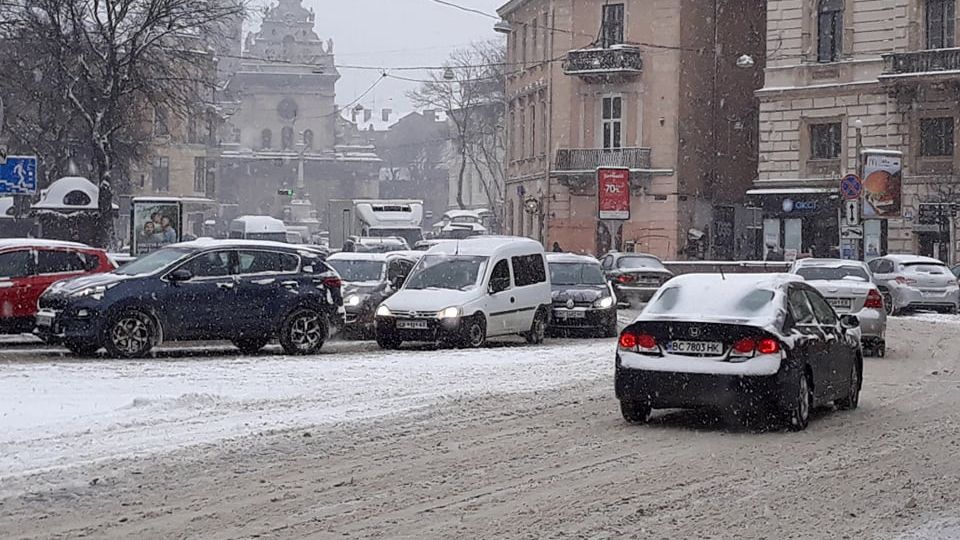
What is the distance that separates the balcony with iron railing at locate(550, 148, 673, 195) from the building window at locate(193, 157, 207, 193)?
135 ft

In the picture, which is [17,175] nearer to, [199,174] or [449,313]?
[449,313]

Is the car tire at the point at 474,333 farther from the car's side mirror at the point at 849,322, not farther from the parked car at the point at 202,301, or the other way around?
the car's side mirror at the point at 849,322

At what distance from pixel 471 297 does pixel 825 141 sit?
113ft

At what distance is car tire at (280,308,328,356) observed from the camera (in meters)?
21.0

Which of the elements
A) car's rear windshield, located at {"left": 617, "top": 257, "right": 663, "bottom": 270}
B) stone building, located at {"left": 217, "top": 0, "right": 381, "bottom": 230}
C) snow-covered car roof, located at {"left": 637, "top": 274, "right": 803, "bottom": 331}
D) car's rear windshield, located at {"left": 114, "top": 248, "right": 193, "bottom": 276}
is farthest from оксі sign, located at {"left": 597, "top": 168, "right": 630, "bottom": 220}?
stone building, located at {"left": 217, "top": 0, "right": 381, "bottom": 230}

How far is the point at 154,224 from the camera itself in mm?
34188

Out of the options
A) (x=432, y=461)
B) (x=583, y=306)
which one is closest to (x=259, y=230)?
(x=583, y=306)

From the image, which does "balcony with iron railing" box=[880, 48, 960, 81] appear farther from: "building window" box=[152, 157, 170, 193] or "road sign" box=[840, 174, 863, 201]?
"building window" box=[152, 157, 170, 193]

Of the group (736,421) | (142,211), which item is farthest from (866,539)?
(142,211)

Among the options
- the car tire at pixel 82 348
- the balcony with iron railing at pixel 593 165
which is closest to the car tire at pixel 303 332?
the car tire at pixel 82 348

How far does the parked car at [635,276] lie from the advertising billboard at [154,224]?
436 inches

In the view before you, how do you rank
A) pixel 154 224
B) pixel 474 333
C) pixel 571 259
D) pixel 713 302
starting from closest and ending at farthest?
pixel 713 302
pixel 474 333
pixel 571 259
pixel 154 224

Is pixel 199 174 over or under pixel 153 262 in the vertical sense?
over

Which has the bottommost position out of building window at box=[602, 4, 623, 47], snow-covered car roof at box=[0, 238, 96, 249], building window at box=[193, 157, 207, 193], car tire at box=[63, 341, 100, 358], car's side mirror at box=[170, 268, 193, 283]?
car tire at box=[63, 341, 100, 358]
